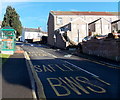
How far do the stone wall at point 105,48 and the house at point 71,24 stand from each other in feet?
51.7

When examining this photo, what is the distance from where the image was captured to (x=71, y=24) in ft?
166

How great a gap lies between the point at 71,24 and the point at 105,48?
29343 mm

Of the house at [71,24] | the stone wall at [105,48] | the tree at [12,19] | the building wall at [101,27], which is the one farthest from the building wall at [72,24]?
the stone wall at [105,48]

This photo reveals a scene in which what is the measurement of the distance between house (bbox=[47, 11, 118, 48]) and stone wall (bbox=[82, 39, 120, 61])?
620 inches

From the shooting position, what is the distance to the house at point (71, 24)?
162 ft

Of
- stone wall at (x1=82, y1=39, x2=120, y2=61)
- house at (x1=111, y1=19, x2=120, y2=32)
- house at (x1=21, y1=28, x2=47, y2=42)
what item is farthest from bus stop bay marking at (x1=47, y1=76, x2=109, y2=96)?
house at (x1=21, y1=28, x2=47, y2=42)

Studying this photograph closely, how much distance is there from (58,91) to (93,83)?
82.2 inches

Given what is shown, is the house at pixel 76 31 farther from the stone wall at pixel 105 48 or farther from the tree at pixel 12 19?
the stone wall at pixel 105 48

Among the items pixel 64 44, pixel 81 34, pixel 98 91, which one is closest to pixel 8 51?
pixel 64 44

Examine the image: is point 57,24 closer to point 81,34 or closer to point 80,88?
point 81,34

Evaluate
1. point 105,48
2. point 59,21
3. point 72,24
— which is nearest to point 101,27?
point 72,24

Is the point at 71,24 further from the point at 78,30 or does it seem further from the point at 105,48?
the point at 105,48

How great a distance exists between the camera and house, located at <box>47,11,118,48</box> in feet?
162

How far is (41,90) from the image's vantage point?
25.4 feet
